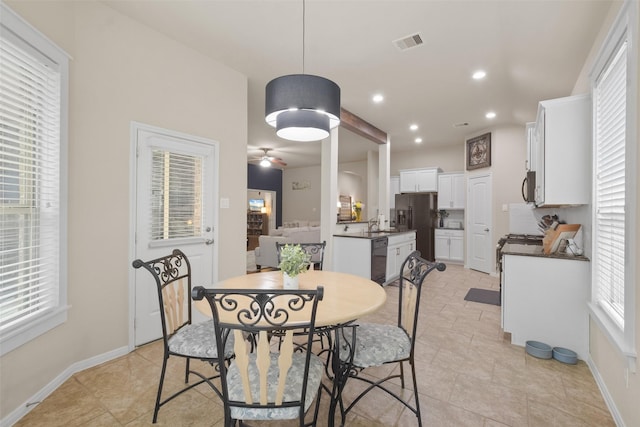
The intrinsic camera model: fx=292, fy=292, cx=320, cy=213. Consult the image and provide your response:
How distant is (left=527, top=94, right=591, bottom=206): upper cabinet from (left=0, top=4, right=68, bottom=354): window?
12.8 feet

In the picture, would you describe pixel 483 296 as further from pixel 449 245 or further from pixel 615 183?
pixel 615 183

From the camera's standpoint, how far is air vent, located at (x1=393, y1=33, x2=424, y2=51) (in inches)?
110

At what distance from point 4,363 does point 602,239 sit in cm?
400

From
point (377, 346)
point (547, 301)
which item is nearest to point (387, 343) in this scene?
point (377, 346)

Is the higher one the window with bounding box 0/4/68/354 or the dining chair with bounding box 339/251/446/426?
the window with bounding box 0/4/68/354

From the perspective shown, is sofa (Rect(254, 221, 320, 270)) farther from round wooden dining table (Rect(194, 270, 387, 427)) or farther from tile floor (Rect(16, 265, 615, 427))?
round wooden dining table (Rect(194, 270, 387, 427))

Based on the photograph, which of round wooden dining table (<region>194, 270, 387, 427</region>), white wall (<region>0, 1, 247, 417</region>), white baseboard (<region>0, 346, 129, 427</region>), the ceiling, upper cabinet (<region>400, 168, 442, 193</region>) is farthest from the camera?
upper cabinet (<region>400, 168, 442, 193</region>)

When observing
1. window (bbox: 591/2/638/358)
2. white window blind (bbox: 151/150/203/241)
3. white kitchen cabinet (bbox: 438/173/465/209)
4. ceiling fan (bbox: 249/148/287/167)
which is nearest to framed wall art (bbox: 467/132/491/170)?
white kitchen cabinet (bbox: 438/173/465/209)

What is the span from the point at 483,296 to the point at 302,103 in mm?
4032

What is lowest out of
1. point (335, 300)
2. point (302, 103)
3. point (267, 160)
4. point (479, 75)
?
point (335, 300)

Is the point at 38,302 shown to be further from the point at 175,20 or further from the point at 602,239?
Result: the point at 602,239

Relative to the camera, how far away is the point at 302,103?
1780 millimetres

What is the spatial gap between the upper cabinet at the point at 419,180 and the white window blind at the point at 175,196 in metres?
5.70

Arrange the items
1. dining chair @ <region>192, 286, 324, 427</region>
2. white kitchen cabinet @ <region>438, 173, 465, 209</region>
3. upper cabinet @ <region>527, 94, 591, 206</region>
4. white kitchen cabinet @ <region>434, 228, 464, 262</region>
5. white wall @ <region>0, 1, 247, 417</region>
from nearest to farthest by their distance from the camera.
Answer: dining chair @ <region>192, 286, 324, 427</region> < white wall @ <region>0, 1, 247, 417</region> < upper cabinet @ <region>527, 94, 591, 206</region> < white kitchen cabinet @ <region>434, 228, 464, 262</region> < white kitchen cabinet @ <region>438, 173, 465, 209</region>
